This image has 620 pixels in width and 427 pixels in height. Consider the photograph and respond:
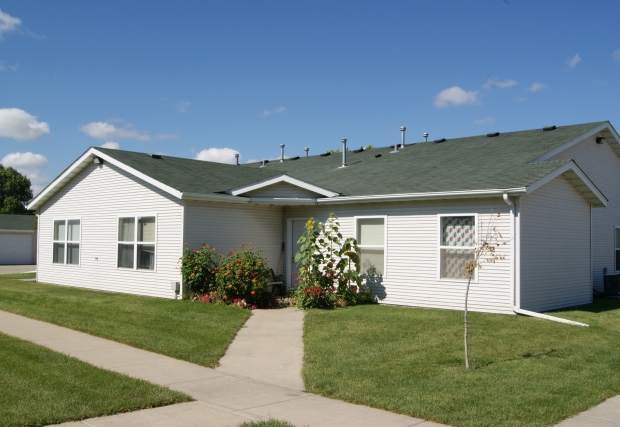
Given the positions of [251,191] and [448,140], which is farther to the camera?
[448,140]

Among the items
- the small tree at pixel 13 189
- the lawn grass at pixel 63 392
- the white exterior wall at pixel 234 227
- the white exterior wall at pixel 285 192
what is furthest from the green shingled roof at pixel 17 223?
the lawn grass at pixel 63 392

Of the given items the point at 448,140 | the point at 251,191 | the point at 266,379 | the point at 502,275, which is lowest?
the point at 266,379

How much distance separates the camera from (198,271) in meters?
14.7

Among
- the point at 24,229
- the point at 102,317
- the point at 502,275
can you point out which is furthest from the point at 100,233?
the point at 24,229

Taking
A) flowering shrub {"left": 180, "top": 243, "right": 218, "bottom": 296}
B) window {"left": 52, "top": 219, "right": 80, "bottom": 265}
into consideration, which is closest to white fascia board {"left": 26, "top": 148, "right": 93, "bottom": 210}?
window {"left": 52, "top": 219, "right": 80, "bottom": 265}

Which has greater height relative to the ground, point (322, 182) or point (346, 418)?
point (322, 182)

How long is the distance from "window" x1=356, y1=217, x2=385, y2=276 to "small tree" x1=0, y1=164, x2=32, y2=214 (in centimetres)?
6834

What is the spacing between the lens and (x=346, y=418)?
6.14 metres

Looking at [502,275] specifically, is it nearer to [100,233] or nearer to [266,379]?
[266,379]

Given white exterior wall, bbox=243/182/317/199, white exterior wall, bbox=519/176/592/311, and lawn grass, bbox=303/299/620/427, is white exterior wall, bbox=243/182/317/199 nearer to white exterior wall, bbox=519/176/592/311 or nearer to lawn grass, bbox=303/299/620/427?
lawn grass, bbox=303/299/620/427

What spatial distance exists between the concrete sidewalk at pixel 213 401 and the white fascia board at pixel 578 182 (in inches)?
302

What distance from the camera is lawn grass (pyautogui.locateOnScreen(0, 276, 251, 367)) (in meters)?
9.58

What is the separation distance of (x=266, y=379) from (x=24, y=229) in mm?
40763

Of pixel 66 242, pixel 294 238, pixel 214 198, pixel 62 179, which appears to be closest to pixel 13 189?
pixel 66 242
